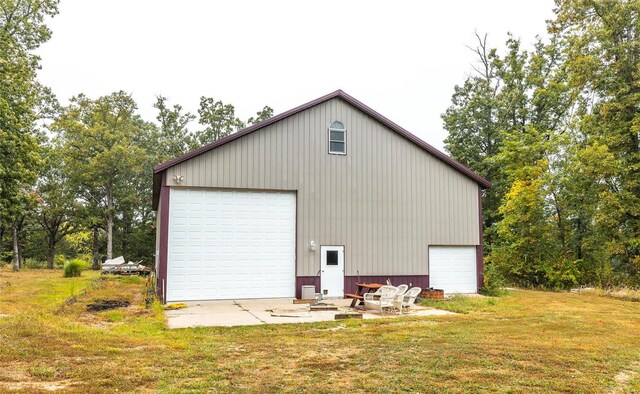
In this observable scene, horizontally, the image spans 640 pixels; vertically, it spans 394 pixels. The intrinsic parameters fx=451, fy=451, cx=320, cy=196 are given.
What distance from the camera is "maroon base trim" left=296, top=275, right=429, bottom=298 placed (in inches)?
579

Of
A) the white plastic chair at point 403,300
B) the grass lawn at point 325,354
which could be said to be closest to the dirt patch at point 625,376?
the grass lawn at point 325,354

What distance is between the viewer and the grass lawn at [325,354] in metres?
5.18

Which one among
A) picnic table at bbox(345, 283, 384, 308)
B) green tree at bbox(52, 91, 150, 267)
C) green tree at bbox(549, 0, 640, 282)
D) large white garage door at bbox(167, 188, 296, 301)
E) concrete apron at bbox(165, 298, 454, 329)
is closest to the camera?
concrete apron at bbox(165, 298, 454, 329)

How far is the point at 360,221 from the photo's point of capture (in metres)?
15.5

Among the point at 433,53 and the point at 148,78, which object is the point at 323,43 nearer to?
the point at 433,53

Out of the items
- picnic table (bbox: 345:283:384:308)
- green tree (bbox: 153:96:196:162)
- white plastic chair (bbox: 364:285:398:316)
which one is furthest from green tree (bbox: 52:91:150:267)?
white plastic chair (bbox: 364:285:398:316)

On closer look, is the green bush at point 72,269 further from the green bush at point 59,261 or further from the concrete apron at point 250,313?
the green bush at point 59,261

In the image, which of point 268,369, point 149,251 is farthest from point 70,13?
point 268,369

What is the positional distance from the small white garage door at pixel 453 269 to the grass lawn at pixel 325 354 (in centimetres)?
510

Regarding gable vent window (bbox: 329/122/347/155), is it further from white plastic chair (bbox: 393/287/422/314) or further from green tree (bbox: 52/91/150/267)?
green tree (bbox: 52/91/150/267)

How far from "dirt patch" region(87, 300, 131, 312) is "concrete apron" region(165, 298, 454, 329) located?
192 centimetres

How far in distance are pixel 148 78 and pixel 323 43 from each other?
18.6 m

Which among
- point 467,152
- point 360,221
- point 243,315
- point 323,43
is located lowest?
point 243,315

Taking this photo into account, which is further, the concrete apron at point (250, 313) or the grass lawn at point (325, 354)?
the concrete apron at point (250, 313)
